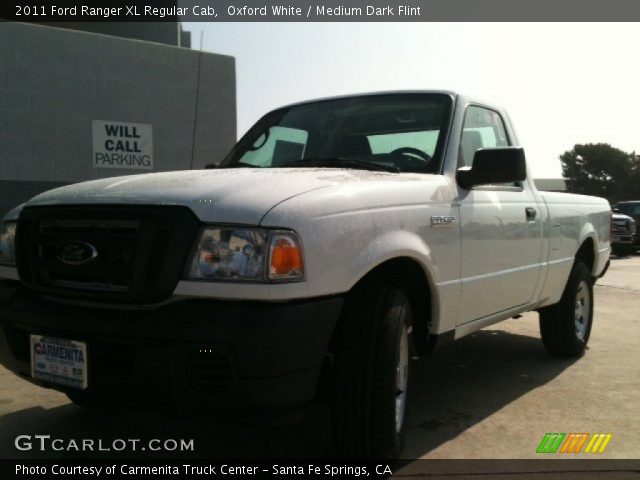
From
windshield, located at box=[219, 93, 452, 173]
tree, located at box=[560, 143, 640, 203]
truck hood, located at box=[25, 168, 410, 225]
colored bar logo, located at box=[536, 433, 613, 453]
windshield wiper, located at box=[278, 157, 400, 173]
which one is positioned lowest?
tree, located at box=[560, 143, 640, 203]

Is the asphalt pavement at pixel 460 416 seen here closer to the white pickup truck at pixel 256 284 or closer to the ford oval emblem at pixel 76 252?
the white pickup truck at pixel 256 284

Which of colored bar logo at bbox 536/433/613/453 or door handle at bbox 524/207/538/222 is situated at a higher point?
door handle at bbox 524/207/538/222

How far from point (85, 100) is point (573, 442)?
12860 mm

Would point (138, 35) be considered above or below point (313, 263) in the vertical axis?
above

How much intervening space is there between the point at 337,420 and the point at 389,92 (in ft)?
7.08

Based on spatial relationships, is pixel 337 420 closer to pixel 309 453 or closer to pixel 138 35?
pixel 309 453

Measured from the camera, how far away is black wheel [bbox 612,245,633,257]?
18.0 m

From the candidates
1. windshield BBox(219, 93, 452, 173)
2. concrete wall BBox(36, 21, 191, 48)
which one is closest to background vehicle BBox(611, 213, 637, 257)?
concrete wall BBox(36, 21, 191, 48)

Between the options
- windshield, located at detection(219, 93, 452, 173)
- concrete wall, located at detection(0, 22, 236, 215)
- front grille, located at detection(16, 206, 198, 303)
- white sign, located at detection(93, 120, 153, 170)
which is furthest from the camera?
white sign, located at detection(93, 120, 153, 170)

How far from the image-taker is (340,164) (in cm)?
335

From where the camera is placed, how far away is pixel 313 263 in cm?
231

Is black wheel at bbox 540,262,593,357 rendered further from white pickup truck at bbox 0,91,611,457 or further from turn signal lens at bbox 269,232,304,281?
turn signal lens at bbox 269,232,304,281

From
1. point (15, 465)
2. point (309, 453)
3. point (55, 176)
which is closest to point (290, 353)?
point (309, 453)

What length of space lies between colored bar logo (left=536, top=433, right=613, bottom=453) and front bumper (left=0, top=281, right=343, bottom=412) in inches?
58.5
